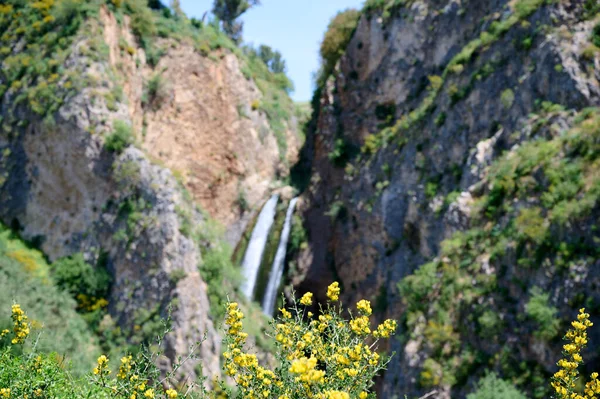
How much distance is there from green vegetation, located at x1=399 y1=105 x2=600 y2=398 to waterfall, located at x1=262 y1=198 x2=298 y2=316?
8003 millimetres

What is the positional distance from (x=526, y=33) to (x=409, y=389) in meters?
11.2

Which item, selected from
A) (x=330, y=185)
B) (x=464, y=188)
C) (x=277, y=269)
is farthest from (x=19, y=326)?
(x=330, y=185)

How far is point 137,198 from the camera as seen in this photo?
18547 mm

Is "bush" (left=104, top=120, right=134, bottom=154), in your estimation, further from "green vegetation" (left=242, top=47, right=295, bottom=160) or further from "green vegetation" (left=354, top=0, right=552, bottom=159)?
"green vegetation" (left=242, top=47, right=295, bottom=160)

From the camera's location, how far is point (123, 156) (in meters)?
19.0

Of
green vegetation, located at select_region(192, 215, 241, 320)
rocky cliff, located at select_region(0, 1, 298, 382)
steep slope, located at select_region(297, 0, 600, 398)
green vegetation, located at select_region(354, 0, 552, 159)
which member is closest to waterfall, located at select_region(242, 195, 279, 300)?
rocky cliff, located at select_region(0, 1, 298, 382)

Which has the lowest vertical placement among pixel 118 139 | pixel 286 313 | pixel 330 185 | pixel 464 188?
pixel 286 313

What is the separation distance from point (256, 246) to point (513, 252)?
43.1 ft

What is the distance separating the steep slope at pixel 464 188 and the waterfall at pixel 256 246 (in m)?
2.04

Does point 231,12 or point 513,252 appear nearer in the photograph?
point 513,252

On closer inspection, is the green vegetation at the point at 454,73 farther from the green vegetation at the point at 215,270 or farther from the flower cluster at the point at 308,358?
the flower cluster at the point at 308,358

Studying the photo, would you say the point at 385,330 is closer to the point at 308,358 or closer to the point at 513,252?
the point at 308,358

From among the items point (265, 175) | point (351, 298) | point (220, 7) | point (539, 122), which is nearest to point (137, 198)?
point (351, 298)

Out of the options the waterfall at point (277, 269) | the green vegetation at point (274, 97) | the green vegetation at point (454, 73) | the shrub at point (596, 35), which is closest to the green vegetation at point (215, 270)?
the waterfall at point (277, 269)
